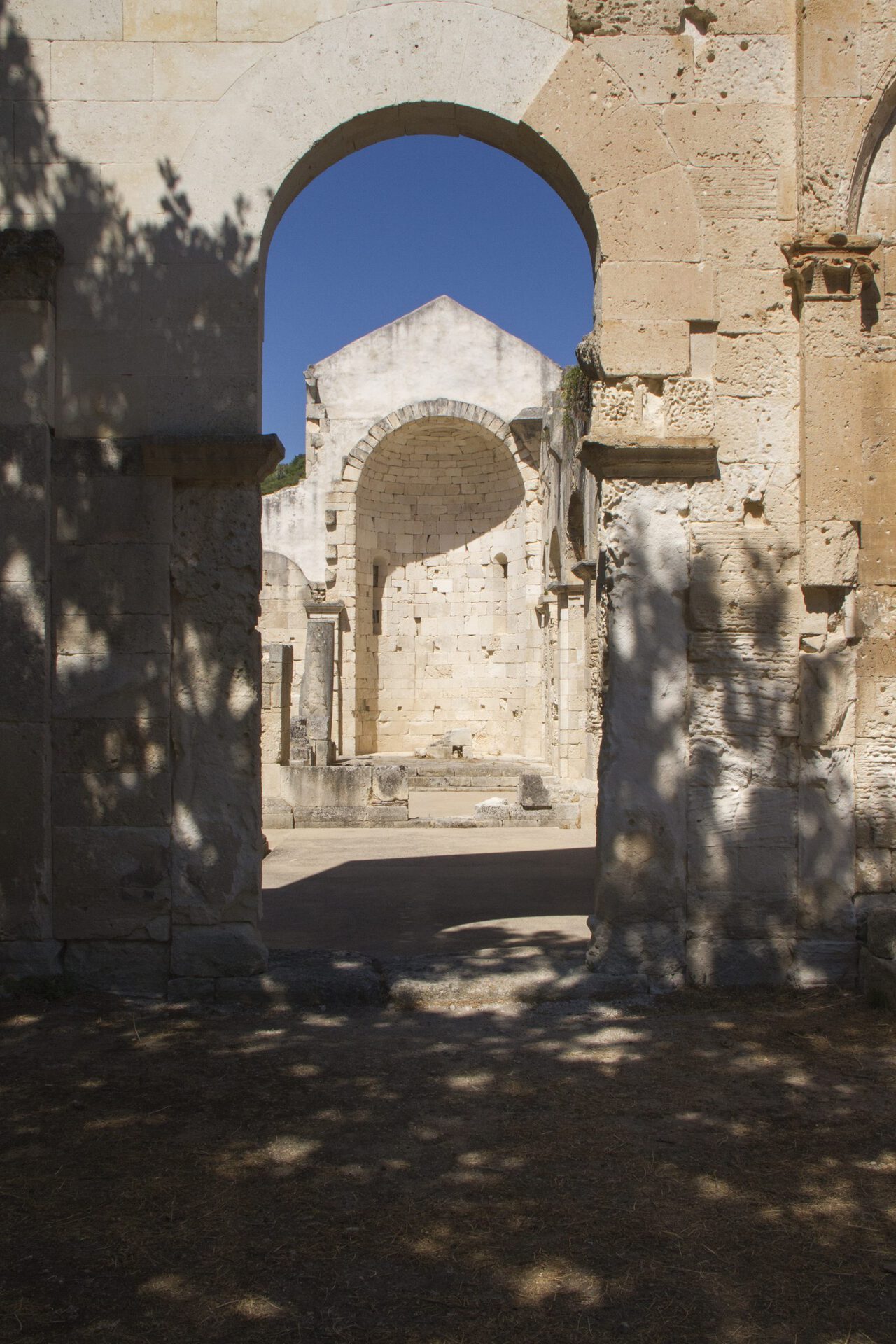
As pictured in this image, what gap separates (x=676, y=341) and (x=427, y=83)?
157cm

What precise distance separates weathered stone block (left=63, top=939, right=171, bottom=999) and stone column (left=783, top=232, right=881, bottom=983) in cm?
273

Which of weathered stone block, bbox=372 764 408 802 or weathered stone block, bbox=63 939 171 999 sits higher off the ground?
weathered stone block, bbox=372 764 408 802

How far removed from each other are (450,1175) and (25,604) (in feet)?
9.72

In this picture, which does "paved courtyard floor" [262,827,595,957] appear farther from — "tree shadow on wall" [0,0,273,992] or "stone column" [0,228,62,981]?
"stone column" [0,228,62,981]

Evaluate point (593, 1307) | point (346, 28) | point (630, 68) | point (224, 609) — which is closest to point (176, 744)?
point (224, 609)

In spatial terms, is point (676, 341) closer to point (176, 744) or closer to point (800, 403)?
point (800, 403)

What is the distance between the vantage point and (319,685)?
1573 centimetres

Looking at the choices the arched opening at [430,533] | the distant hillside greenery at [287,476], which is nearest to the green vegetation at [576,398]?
the arched opening at [430,533]

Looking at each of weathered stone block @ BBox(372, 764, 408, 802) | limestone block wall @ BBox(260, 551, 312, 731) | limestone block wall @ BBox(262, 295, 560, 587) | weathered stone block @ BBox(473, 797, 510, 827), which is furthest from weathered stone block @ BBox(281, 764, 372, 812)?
limestone block wall @ BBox(262, 295, 560, 587)

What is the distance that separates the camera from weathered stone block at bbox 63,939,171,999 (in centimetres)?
450

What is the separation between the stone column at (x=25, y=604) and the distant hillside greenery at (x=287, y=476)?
90.3 ft

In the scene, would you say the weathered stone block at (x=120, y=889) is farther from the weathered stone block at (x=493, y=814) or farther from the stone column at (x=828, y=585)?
the weathered stone block at (x=493, y=814)

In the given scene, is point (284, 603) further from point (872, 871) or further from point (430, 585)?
point (872, 871)

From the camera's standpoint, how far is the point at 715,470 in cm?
458
